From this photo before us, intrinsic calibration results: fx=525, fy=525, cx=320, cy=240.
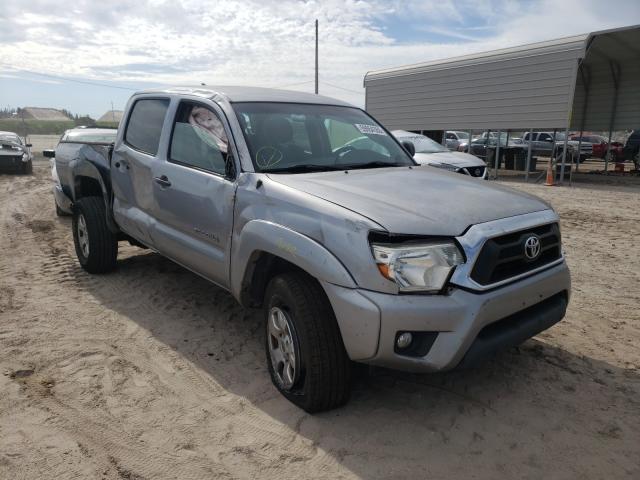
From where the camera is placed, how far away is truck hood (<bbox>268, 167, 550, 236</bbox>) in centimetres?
266

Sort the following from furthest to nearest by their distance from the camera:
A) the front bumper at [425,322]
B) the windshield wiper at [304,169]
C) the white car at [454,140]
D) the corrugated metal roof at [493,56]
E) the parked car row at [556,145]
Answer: the white car at [454,140]
the parked car row at [556,145]
the corrugated metal roof at [493,56]
the windshield wiper at [304,169]
the front bumper at [425,322]

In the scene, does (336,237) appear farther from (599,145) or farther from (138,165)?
(599,145)

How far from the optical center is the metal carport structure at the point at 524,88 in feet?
47.5

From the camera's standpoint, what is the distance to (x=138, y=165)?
15.1ft

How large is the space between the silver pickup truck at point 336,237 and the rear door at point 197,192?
1cm

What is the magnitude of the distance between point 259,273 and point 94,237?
286 centimetres

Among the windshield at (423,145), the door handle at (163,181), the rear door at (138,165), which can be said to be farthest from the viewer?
the windshield at (423,145)

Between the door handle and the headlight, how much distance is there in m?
2.15

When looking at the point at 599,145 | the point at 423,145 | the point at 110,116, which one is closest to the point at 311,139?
the point at 423,145

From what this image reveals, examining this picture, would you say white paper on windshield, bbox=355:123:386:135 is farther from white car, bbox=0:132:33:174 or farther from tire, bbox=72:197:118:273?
white car, bbox=0:132:33:174

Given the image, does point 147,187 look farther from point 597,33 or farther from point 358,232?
point 597,33

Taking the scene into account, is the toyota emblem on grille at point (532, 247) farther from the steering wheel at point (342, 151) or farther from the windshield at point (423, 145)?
the windshield at point (423, 145)

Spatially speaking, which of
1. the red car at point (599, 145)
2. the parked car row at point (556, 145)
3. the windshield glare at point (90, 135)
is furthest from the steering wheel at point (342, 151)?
the red car at point (599, 145)

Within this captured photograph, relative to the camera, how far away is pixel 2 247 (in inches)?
A: 277
